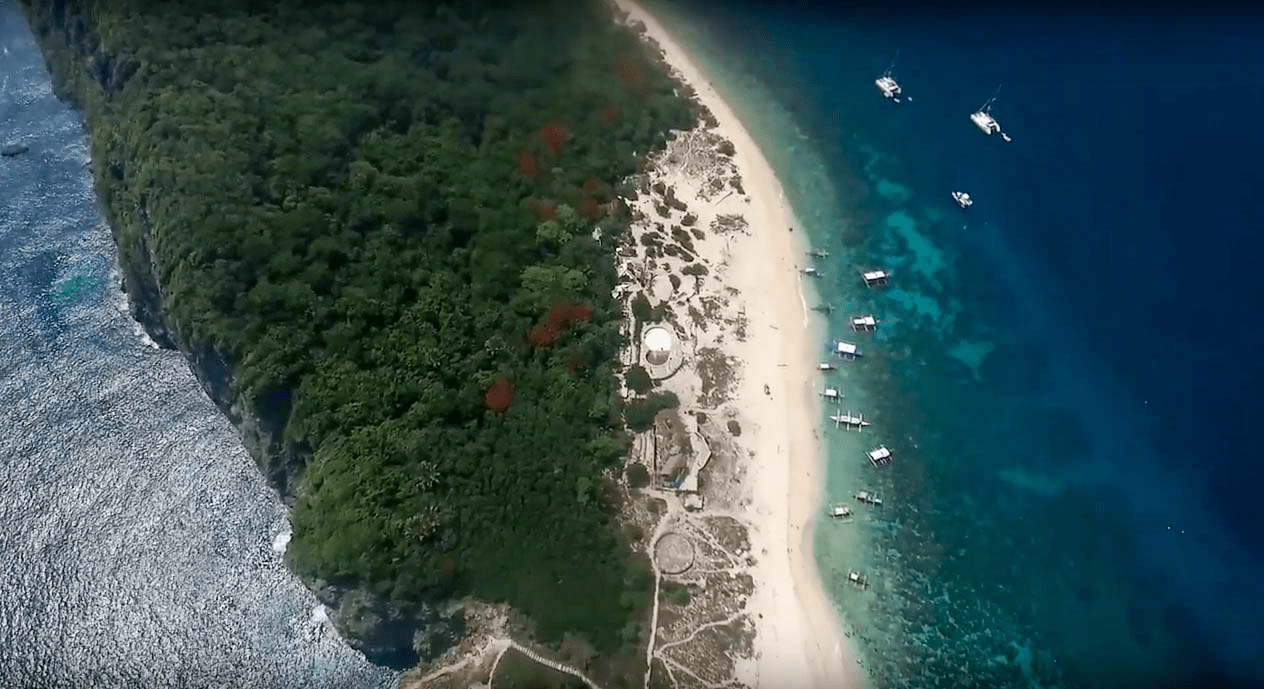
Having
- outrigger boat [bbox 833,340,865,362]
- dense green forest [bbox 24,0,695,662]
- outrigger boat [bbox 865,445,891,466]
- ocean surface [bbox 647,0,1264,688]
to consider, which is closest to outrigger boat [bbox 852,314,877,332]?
ocean surface [bbox 647,0,1264,688]

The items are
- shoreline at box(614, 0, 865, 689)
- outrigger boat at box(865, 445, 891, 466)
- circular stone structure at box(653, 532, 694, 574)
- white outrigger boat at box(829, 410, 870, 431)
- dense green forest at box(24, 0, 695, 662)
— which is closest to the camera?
dense green forest at box(24, 0, 695, 662)

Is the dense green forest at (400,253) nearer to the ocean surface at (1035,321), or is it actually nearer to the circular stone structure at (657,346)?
the circular stone structure at (657,346)

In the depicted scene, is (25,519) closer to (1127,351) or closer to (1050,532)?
(1050,532)

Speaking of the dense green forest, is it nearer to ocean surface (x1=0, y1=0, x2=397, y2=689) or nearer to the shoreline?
A: ocean surface (x1=0, y1=0, x2=397, y2=689)

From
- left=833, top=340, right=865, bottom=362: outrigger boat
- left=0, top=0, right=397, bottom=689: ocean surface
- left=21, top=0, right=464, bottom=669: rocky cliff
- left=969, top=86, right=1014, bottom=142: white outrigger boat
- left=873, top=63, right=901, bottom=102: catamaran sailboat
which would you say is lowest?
left=0, top=0, right=397, bottom=689: ocean surface

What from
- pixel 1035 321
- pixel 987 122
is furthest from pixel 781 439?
pixel 987 122

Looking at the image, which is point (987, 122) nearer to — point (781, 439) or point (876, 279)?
point (876, 279)

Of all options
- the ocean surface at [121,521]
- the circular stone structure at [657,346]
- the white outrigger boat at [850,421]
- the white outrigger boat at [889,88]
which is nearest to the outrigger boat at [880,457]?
the white outrigger boat at [850,421]
